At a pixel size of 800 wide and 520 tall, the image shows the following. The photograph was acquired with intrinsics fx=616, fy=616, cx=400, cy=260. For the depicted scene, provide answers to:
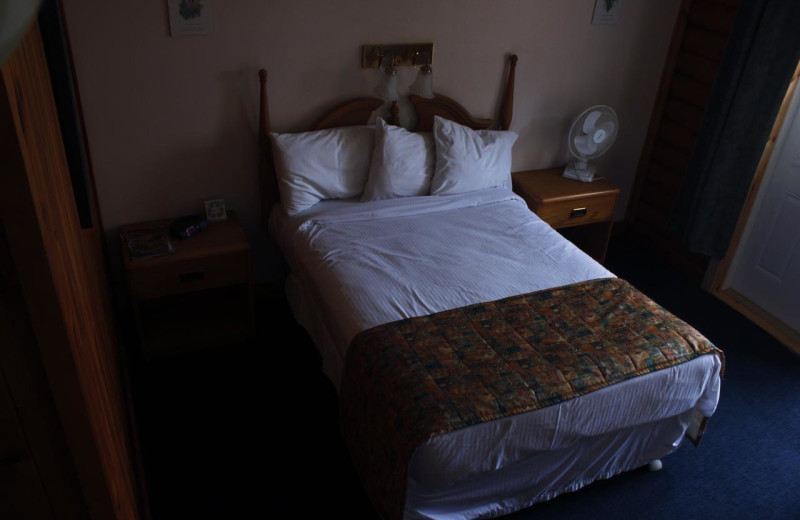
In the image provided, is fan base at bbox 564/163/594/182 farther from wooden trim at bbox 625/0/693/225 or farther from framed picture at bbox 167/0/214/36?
framed picture at bbox 167/0/214/36

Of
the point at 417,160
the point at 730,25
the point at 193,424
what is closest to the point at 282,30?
the point at 417,160

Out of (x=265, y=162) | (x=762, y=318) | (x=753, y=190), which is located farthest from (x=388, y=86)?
(x=762, y=318)

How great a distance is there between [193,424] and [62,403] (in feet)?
6.29

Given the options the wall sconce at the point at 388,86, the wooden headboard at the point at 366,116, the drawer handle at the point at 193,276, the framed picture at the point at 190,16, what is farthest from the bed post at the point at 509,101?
the drawer handle at the point at 193,276

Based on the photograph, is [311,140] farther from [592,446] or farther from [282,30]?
[592,446]

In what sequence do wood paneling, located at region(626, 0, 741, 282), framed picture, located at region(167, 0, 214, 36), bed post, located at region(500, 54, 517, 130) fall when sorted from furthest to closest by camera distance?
1. wood paneling, located at region(626, 0, 741, 282)
2. bed post, located at region(500, 54, 517, 130)
3. framed picture, located at region(167, 0, 214, 36)

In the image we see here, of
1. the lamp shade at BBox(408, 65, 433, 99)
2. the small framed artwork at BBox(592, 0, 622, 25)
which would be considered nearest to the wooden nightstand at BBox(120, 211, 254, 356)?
the lamp shade at BBox(408, 65, 433, 99)

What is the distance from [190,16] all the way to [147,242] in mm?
1015

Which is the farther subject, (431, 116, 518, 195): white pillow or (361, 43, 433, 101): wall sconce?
(431, 116, 518, 195): white pillow

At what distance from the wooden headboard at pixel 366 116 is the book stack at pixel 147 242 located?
1.80 ft

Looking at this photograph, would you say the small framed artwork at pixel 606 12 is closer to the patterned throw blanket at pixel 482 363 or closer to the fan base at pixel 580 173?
the fan base at pixel 580 173

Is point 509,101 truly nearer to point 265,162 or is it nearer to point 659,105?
point 659,105

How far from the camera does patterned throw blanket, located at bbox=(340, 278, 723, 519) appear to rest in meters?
1.93

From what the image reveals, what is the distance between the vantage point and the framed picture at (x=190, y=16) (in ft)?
8.67
